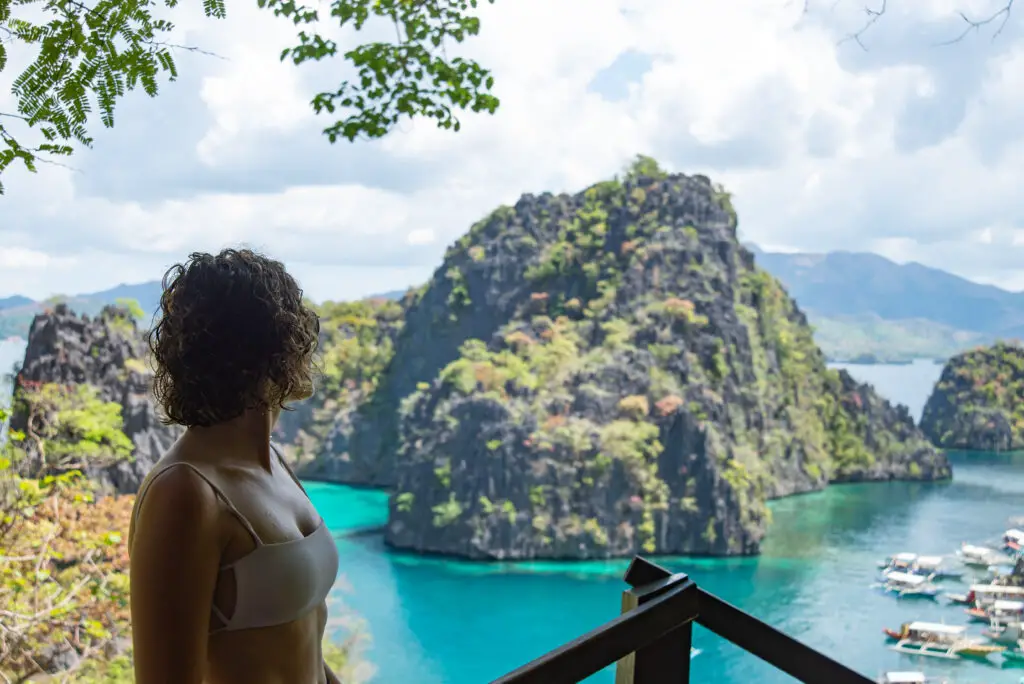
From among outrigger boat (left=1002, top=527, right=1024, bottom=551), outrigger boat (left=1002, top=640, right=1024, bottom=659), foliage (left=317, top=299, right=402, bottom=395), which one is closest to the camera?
outrigger boat (left=1002, top=640, right=1024, bottom=659)

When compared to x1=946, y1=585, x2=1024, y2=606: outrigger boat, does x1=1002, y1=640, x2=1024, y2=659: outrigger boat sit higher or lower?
lower

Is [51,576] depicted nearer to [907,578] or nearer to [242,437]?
[242,437]

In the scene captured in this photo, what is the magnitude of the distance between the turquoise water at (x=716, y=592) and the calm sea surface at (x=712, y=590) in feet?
0.10

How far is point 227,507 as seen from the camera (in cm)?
89

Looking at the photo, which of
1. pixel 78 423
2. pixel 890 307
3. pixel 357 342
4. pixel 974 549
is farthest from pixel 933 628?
pixel 890 307

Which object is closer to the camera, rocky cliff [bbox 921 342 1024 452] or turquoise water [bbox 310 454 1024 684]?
turquoise water [bbox 310 454 1024 684]

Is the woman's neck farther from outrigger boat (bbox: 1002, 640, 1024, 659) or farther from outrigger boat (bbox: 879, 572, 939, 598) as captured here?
outrigger boat (bbox: 879, 572, 939, 598)

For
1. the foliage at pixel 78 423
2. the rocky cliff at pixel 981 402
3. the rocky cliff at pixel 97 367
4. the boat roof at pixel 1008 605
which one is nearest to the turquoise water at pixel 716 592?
the boat roof at pixel 1008 605

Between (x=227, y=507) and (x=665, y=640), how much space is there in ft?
1.75

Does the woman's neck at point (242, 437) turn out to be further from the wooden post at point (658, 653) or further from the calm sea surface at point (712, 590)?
the calm sea surface at point (712, 590)

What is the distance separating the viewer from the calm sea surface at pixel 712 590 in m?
15.0

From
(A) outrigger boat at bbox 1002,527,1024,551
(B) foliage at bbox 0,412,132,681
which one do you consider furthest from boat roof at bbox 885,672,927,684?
(B) foliage at bbox 0,412,132,681

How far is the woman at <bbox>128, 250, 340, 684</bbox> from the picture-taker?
2.76ft

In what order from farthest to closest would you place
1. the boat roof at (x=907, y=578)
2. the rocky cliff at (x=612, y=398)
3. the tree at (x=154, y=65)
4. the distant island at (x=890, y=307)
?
the distant island at (x=890, y=307) < the rocky cliff at (x=612, y=398) < the boat roof at (x=907, y=578) < the tree at (x=154, y=65)
